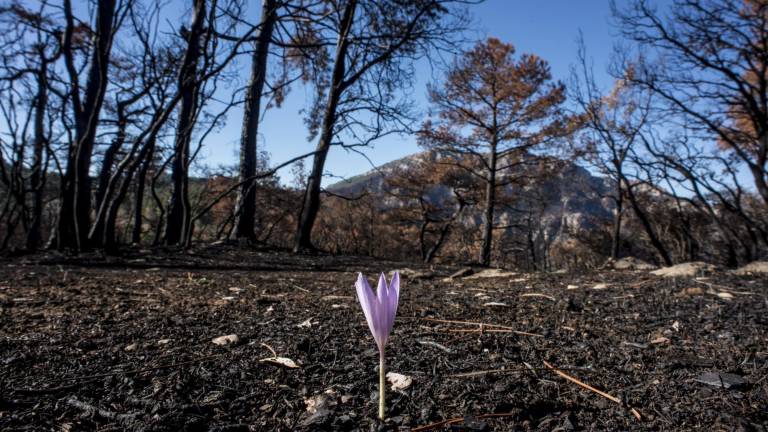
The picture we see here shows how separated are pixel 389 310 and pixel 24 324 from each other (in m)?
1.85

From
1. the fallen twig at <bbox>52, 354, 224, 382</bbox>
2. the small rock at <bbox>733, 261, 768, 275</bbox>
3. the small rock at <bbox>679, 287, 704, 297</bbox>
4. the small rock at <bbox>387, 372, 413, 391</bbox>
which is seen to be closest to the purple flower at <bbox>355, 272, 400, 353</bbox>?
the small rock at <bbox>387, 372, 413, 391</bbox>

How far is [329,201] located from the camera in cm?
2966

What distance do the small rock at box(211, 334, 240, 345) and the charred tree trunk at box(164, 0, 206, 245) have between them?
3.21 m

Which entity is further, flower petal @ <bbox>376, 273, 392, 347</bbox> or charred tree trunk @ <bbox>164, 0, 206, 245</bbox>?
charred tree trunk @ <bbox>164, 0, 206, 245</bbox>

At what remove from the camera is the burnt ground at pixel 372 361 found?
3.25ft

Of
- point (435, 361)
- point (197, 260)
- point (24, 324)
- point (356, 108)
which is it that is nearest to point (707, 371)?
point (435, 361)

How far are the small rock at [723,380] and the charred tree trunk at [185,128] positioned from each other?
170 inches

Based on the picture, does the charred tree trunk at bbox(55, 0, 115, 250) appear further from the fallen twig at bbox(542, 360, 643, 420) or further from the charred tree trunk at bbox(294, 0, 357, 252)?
the fallen twig at bbox(542, 360, 643, 420)

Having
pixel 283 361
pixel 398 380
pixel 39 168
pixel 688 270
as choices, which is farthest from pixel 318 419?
pixel 39 168

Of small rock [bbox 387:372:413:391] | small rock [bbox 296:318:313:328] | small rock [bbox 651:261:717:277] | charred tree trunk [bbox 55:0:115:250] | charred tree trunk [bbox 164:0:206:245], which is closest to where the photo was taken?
small rock [bbox 387:372:413:391]

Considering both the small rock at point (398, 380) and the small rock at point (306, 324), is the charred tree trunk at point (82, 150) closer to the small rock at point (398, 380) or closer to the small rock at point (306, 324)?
the small rock at point (306, 324)

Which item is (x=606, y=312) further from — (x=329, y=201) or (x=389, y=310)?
(x=329, y=201)

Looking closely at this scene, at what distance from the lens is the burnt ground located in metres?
0.99

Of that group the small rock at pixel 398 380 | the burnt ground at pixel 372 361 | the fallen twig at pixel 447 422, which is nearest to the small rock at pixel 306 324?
Answer: the burnt ground at pixel 372 361
